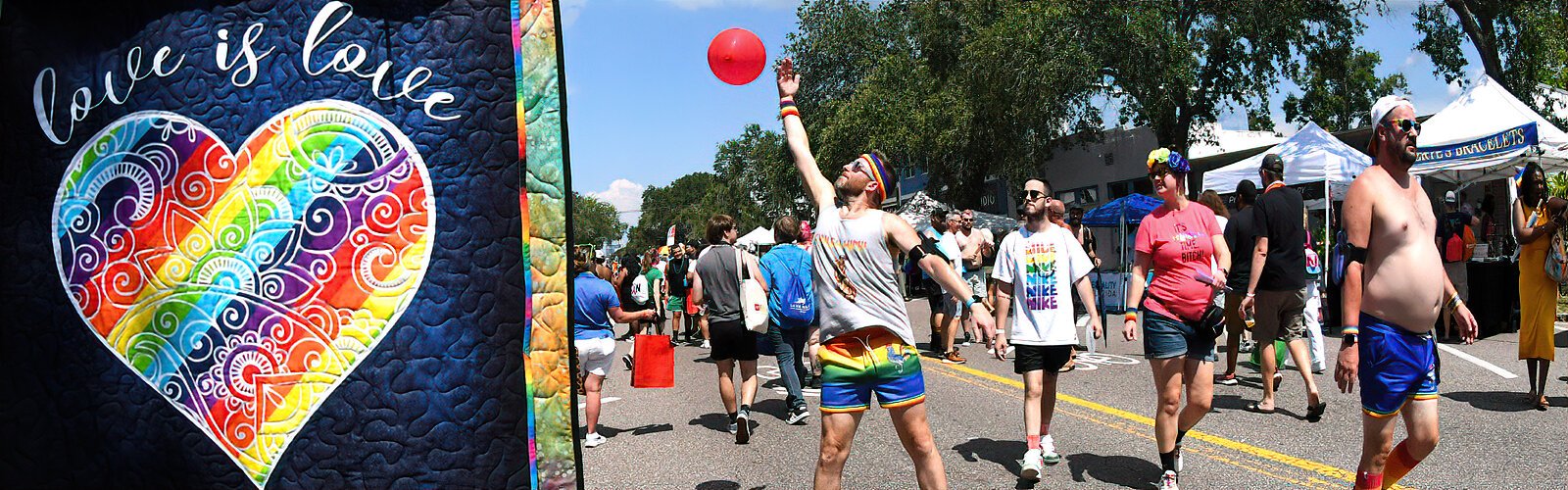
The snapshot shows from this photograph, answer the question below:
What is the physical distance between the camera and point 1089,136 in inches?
1277

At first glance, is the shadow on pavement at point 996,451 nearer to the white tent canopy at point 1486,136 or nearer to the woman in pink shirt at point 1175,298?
the woman in pink shirt at point 1175,298

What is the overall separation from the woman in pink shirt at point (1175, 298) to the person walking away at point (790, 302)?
261cm

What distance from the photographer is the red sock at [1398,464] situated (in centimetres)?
441

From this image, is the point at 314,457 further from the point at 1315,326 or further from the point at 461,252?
the point at 1315,326

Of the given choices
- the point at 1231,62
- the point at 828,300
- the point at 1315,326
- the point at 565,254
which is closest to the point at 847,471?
the point at 828,300

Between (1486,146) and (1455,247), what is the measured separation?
3631mm

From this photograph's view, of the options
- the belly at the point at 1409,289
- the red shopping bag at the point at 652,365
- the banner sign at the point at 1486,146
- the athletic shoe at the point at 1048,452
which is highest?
the banner sign at the point at 1486,146

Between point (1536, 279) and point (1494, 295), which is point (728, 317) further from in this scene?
point (1494, 295)

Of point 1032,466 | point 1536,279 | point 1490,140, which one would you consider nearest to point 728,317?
point 1032,466

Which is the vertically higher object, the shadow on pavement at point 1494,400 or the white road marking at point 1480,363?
the shadow on pavement at point 1494,400

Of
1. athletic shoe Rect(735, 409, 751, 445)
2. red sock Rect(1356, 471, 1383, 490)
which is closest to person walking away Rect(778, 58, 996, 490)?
red sock Rect(1356, 471, 1383, 490)

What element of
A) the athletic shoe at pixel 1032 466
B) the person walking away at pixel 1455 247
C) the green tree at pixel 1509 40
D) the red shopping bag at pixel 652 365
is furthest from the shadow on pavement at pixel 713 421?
the green tree at pixel 1509 40

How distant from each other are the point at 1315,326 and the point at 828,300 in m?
5.78

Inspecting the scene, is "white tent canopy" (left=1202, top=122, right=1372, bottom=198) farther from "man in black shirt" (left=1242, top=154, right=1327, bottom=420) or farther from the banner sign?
"man in black shirt" (left=1242, top=154, right=1327, bottom=420)
